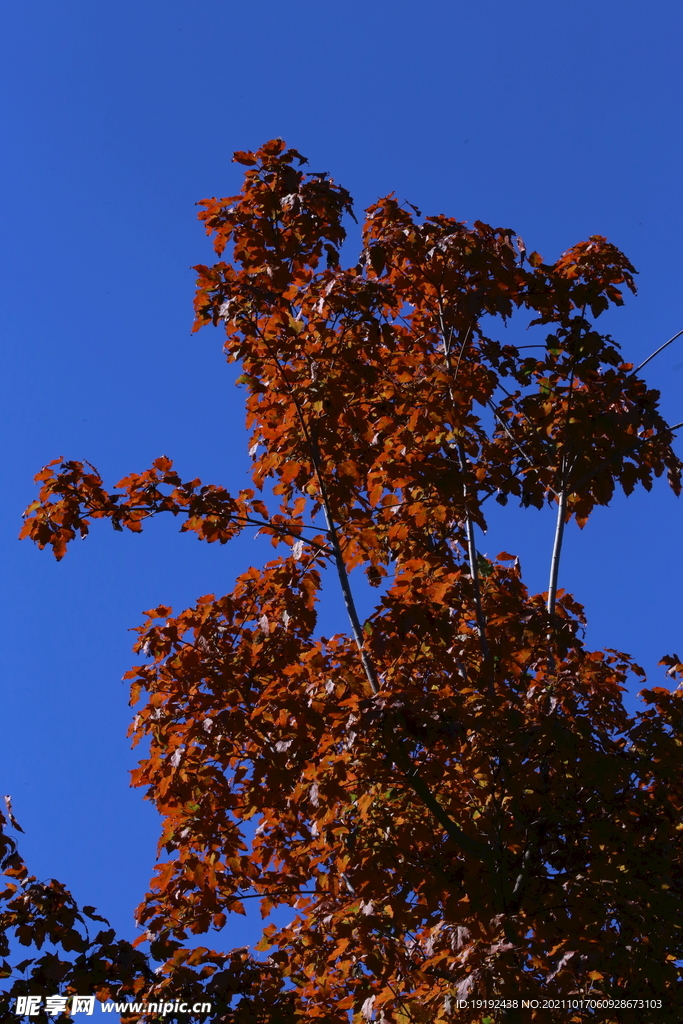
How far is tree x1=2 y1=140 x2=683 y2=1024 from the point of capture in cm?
539

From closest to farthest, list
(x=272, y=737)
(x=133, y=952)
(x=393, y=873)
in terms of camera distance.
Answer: (x=133, y=952), (x=393, y=873), (x=272, y=737)

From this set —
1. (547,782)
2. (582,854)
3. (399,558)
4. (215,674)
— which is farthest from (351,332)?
(582,854)

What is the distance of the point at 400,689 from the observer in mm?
5805

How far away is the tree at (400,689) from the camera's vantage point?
5.39m

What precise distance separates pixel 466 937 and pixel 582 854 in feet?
2.97

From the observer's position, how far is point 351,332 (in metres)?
6.29

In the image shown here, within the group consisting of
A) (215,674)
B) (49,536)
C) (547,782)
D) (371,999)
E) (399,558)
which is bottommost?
(371,999)

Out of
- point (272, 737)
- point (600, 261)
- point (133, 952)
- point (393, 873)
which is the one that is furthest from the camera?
point (600, 261)

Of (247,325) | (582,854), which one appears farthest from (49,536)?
(582,854)

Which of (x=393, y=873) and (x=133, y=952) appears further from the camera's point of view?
(x=393, y=873)

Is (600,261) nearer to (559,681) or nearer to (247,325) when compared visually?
(247,325)

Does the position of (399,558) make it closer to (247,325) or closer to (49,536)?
(247,325)

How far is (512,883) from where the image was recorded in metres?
5.95

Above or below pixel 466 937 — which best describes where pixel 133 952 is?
above
